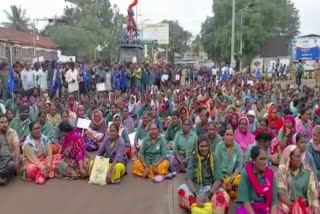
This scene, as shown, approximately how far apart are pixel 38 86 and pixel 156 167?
10406 millimetres

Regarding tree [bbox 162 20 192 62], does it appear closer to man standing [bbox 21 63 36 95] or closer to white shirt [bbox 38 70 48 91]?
white shirt [bbox 38 70 48 91]

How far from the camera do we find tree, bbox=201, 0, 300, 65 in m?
47.7

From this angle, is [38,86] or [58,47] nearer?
[38,86]

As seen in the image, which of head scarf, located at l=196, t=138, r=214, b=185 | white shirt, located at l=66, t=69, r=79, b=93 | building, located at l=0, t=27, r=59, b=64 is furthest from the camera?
building, located at l=0, t=27, r=59, b=64

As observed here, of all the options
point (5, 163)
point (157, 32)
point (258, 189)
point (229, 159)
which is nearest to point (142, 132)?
point (5, 163)

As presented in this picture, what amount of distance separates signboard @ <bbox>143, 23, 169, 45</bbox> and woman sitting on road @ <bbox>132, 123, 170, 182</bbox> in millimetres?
46956

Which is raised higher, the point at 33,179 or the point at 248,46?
the point at 248,46

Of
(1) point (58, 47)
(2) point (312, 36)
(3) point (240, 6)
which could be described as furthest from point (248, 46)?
(1) point (58, 47)

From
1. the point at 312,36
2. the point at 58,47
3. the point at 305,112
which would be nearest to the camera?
the point at 305,112

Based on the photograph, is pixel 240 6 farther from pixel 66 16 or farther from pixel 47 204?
pixel 47 204

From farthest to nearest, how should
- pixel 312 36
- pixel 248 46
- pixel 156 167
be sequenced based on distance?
1. pixel 248 46
2. pixel 312 36
3. pixel 156 167

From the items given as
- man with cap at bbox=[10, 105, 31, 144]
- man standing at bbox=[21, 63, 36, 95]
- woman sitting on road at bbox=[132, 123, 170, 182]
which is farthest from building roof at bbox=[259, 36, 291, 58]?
woman sitting on road at bbox=[132, 123, 170, 182]

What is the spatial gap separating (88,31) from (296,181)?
54.1 meters

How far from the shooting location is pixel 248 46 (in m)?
48.8
